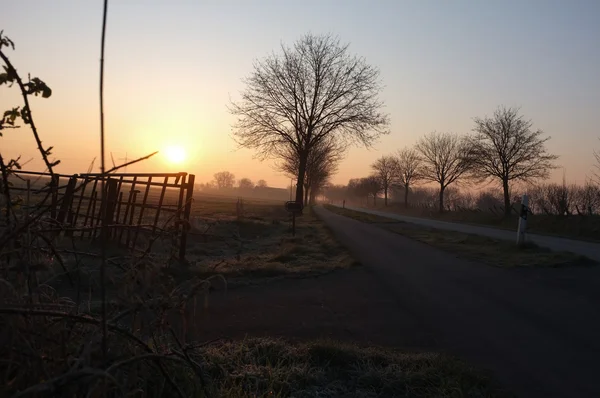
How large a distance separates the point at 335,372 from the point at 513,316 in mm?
3383

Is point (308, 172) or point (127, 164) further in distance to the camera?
point (308, 172)

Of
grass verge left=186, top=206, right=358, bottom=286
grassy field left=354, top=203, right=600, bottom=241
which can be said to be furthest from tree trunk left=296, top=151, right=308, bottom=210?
grass verge left=186, top=206, right=358, bottom=286

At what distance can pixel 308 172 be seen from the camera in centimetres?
5712

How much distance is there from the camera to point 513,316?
6184 millimetres

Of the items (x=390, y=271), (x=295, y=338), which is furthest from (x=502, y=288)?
(x=295, y=338)

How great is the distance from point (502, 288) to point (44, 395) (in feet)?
25.9

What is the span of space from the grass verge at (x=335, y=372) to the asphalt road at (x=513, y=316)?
1.62ft

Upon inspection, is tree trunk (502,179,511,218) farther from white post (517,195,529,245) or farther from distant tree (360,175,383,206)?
distant tree (360,175,383,206)

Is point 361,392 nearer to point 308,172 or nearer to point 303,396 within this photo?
point 303,396

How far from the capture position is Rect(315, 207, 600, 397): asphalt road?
414 cm

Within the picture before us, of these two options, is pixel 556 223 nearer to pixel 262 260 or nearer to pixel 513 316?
pixel 262 260

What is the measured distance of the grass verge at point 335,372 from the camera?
3.45 m

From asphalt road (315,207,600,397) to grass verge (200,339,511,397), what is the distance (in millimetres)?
494

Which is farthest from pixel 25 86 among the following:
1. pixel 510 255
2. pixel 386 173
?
pixel 386 173
